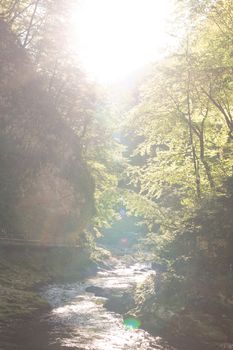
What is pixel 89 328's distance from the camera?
12.6m

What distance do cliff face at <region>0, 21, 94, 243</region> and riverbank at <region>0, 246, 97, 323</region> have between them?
1.14 metres

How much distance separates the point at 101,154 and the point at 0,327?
23975mm

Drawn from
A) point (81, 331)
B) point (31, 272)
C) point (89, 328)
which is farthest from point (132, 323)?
point (31, 272)

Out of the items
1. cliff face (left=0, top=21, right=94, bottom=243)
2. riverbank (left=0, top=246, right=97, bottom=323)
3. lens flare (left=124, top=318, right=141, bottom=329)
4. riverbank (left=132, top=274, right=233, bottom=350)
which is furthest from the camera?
cliff face (left=0, top=21, right=94, bottom=243)

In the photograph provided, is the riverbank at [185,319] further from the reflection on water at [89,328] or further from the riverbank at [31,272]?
the riverbank at [31,272]

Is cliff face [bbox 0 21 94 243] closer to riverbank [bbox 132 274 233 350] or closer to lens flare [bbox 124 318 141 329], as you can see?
lens flare [bbox 124 318 141 329]

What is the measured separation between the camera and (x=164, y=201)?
60.5ft

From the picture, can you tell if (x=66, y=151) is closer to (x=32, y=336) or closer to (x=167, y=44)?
(x=167, y=44)

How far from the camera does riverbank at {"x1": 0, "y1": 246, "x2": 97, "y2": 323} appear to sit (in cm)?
1399

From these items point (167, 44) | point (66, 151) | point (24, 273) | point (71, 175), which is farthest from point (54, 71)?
point (24, 273)

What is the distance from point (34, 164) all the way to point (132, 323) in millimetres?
15513

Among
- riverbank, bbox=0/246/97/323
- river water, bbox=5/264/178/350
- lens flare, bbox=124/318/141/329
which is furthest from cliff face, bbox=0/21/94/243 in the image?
lens flare, bbox=124/318/141/329

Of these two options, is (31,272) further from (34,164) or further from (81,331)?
(81,331)

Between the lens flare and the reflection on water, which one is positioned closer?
the reflection on water
